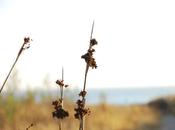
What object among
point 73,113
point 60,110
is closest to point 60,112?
point 60,110

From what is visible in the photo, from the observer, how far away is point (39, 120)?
15461 mm

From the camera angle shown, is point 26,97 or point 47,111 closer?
point 26,97

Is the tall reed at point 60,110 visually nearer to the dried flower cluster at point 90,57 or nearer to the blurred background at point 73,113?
the dried flower cluster at point 90,57

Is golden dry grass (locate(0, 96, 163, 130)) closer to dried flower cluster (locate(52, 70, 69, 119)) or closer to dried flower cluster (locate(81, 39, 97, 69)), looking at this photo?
dried flower cluster (locate(52, 70, 69, 119))

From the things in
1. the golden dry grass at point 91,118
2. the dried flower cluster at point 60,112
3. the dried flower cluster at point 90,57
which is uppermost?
the golden dry grass at point 91,118

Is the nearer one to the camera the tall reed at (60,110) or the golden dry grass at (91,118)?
the tall reed at (60,110)

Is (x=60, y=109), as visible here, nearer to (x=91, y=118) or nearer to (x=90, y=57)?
(x=90, y=57)

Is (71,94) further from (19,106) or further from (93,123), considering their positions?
(93,123)

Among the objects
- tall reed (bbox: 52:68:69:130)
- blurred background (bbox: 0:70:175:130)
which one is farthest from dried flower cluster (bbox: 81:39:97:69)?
blurred background (bbox: 0:70:175:130)

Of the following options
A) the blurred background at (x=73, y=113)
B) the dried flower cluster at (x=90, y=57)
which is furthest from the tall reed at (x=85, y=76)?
the blurred background at (x=73, y=113)

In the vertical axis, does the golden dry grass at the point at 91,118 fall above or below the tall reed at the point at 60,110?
above

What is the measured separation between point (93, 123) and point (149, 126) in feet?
11.0

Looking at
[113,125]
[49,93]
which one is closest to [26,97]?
[49,93]

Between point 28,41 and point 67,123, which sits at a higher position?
point 67,123
